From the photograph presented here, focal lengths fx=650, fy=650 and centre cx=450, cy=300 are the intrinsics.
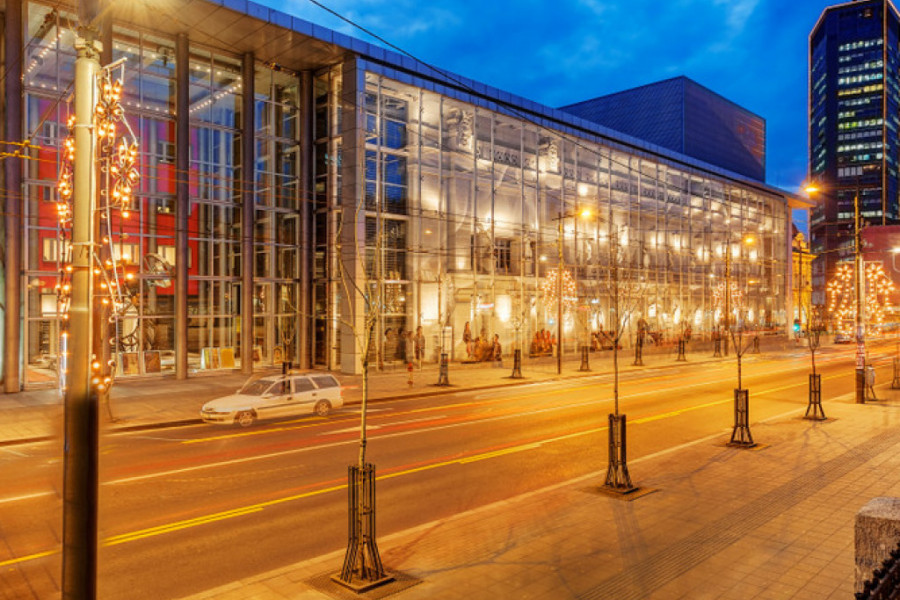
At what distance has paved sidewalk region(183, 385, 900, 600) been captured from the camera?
7.04 m

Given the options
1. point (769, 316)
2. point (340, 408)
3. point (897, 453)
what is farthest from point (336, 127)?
point (769, 316)

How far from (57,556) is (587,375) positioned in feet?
89.2

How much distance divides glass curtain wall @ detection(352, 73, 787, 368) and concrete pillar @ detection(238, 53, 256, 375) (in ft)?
18.5

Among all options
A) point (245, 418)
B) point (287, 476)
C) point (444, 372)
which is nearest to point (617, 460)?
point (287, 476)

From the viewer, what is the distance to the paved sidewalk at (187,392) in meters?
18.3

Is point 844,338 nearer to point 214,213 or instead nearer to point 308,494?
point 214,213

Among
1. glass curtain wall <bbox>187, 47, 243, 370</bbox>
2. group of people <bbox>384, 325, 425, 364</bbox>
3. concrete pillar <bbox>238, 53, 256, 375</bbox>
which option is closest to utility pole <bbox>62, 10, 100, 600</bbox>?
glass curtain wall <bbox>187, 47, 243, 370</bbox>

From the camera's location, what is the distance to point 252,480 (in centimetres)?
1209

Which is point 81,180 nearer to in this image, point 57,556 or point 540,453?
point 57,556

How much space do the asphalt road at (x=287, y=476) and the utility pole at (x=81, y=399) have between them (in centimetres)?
268

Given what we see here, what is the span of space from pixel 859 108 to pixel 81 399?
650 ft

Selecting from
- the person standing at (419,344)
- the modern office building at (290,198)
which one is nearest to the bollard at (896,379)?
the modern office building at (290,198)

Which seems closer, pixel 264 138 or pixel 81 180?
pixel 81 180

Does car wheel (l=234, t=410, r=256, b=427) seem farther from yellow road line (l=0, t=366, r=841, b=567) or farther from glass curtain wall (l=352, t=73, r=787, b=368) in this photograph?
glass curtain wall (l=352, t=73, r=787, b=368)
